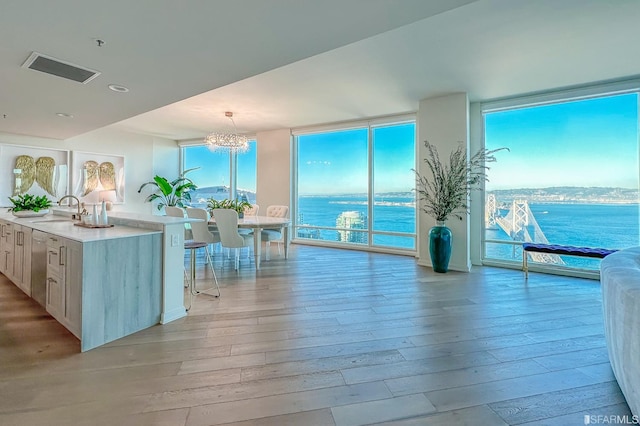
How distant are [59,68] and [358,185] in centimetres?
557

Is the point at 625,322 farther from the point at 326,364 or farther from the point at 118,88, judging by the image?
the point at 118,88

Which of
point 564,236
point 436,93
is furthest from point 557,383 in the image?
point 436,93

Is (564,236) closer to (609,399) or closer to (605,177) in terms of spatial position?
→ (605,177)

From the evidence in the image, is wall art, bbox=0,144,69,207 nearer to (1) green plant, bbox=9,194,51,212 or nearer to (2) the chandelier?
(1) green plant, bbox=9,194,51,212

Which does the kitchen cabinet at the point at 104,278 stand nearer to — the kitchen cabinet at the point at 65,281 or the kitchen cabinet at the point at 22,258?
the kitchen cabinet at the point at 65,281

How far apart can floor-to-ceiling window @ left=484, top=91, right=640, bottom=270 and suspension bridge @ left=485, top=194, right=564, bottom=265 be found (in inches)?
0.6

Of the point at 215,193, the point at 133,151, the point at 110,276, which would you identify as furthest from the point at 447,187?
the point at 133,151

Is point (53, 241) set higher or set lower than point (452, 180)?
lower

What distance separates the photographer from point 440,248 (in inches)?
195

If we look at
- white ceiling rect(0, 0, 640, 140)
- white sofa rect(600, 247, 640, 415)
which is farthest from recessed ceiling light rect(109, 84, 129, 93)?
white sofa rect(600, 247, 640, 415)

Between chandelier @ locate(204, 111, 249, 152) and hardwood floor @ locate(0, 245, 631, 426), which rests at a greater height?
chandelier @ locate(204, 111, 249, 152)

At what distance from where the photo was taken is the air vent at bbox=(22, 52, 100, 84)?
104 inches

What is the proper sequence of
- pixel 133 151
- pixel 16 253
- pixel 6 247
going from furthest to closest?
pixel 133 151, pixel 6 247, pixel 16 253

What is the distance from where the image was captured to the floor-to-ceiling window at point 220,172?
846 centimetres
